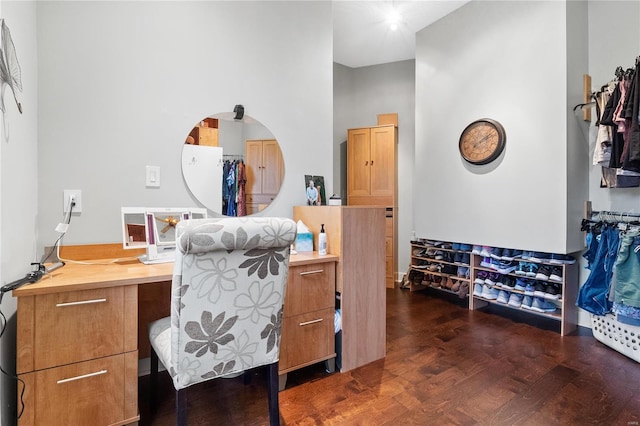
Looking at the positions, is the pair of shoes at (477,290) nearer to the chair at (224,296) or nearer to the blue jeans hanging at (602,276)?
the blue jeans hanging at (602,276)

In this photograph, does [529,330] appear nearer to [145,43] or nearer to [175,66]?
[175,66]

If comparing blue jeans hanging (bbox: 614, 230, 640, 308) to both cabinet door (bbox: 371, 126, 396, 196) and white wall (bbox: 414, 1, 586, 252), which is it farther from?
cabinet door (bbox: 371, 126, 396, 196)

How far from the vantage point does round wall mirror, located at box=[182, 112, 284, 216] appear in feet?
6.84

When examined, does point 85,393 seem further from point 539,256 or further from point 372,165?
point 372,165

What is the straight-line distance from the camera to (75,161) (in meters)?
1.74

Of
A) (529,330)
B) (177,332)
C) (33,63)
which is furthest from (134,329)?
(529,330)

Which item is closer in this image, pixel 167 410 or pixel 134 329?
pixel 134 329

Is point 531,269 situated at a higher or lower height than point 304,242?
lower

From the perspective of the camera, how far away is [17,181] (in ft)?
4.48

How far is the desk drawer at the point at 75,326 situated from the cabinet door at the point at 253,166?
3.59 ft

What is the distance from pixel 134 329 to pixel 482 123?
10.8 feet

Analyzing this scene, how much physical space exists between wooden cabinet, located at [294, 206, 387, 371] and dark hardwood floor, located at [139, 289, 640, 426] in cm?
14

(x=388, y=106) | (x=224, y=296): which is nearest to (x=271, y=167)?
(x=224, y=296)

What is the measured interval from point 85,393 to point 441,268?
3.40 meters
